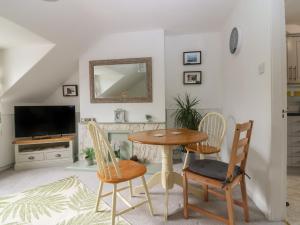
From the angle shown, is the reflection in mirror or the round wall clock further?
the reflection in mirror

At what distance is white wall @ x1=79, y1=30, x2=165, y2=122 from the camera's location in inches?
131

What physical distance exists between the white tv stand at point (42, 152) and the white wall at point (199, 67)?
2.05 m

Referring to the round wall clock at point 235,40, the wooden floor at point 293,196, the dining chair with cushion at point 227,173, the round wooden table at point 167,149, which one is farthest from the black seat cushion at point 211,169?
the round wall clock at point 235,40

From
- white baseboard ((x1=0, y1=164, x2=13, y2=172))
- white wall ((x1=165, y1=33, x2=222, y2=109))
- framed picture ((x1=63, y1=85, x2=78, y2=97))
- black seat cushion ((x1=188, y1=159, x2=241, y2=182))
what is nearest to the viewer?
black seat cushion ((x1=188, y1=159, x2=241, y2=182))

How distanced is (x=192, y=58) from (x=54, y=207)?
3146mm

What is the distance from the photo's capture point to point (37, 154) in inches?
132

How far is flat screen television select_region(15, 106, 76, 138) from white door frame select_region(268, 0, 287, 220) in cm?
324

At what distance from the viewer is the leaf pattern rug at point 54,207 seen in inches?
70.5

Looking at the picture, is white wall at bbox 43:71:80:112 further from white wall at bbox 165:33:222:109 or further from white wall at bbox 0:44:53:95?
white wall at bbox 165:33:222:109

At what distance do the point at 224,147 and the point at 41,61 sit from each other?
336cm

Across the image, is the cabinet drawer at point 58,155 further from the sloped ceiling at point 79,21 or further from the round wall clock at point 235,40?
the round wall clock at point 235,40

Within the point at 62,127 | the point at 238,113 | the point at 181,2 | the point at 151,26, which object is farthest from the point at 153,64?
the point at 62,127

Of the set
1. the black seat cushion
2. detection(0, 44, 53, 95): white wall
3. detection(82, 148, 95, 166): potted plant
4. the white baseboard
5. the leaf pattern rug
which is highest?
detection(0, 44, 53, 95): white wall

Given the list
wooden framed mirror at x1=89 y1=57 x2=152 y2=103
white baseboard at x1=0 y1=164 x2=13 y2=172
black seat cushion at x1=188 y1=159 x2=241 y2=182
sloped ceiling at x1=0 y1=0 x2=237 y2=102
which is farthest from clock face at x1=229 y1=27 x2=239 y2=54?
white baseboard at x1=0 y1=164 x2=13 y2=172
